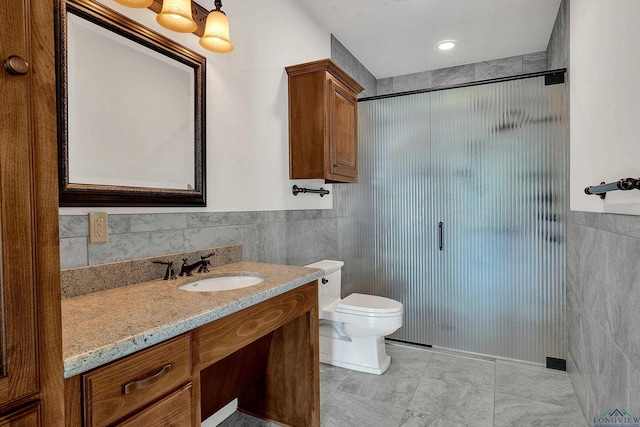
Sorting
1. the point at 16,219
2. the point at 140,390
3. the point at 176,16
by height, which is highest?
the point at 176,16

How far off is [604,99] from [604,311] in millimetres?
933

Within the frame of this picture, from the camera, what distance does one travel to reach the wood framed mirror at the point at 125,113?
1166 mm

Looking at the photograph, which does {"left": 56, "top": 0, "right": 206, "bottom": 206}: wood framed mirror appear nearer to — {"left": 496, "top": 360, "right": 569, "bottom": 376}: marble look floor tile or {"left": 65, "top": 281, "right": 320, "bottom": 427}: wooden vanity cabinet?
{"left": 65, "top": 281, "right": 320, "bottom": 427}: wooden vanity cabinet

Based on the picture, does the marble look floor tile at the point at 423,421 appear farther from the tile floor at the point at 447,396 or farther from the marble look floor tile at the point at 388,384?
the marble look floor tile at the point at 388,384

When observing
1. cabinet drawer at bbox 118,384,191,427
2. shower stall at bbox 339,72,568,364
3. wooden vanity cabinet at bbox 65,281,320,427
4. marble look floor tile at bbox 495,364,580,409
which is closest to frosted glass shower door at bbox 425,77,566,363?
shower stall at bbox 339,72,568,364

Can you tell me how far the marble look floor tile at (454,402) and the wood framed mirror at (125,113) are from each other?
1685 mm

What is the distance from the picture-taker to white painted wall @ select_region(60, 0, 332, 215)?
A: 5.69ft

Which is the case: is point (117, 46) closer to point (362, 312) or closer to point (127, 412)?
point (127, 412)

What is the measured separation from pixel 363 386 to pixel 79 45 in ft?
7.39

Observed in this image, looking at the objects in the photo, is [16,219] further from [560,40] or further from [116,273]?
[560,40]

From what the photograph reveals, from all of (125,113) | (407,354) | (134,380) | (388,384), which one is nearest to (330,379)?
(388,384)

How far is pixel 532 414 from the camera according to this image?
1.87 meters

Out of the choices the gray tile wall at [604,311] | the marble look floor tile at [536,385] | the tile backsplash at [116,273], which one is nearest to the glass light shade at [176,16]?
the tile backsplash at [116,273]

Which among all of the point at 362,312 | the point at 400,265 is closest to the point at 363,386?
the point at 362,312
